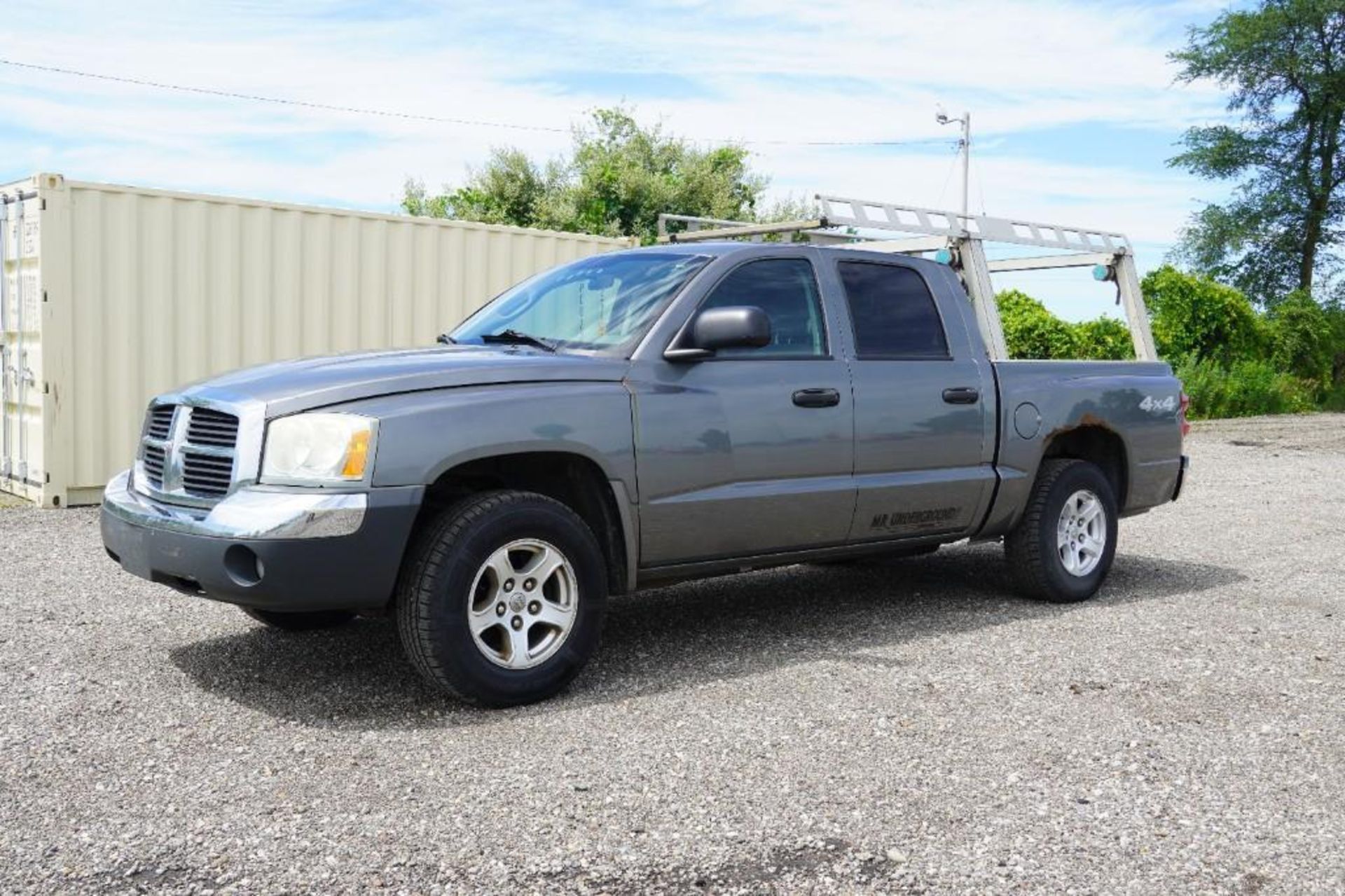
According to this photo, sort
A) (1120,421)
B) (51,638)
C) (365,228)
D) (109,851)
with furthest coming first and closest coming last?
(365,228)
(1120,421)
(51,638)
(109,851)

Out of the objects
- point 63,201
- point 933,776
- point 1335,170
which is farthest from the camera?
point 1335,170

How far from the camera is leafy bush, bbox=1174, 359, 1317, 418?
25078 millimetres

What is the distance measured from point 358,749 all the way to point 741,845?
1519 mm

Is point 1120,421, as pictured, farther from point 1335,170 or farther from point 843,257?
point 1335,170

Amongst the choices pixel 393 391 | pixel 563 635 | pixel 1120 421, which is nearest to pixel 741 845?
pixel 563 635

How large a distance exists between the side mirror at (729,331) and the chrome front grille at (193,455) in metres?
1.77

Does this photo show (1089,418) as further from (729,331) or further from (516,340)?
(516,340)

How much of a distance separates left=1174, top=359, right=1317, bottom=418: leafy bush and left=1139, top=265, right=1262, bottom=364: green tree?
0.34 m

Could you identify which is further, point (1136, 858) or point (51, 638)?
point (51, 638)

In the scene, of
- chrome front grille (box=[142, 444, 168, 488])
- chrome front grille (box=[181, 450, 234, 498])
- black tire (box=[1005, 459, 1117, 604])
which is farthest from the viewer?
black tire (box=[1005, 459, 1117, 604])

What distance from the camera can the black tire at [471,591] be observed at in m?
4.85

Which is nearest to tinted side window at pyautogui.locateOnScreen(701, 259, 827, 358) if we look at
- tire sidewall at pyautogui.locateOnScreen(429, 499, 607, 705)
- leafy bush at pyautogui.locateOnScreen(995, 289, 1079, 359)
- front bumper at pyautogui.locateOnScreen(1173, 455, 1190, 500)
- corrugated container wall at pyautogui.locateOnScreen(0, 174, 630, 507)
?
tire sidewall at pyautogui.locateOnScreen(429, 499, 607, 705)

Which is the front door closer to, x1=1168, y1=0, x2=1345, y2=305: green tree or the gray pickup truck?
the gray pickup truck

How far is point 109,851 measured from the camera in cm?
379
